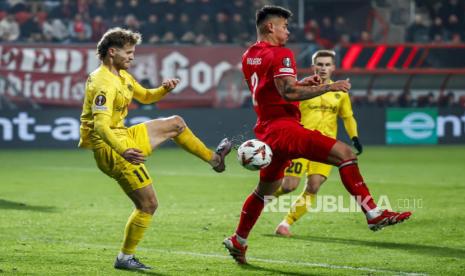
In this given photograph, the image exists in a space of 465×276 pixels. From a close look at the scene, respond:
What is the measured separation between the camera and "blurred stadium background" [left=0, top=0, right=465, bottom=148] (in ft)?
82.6

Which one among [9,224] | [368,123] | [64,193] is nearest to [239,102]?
[368,123]

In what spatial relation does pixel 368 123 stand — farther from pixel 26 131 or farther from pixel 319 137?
pixel 319 137

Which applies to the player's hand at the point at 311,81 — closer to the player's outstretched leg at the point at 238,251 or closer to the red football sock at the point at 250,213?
the red football sock at the point at 250,213

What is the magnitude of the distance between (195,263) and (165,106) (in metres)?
17.5

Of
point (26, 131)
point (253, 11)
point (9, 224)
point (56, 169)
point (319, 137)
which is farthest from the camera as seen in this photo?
point (253, 11)

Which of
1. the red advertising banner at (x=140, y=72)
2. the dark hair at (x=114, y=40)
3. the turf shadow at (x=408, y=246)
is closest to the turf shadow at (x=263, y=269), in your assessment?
the turf shadow at (x=408, y=246)

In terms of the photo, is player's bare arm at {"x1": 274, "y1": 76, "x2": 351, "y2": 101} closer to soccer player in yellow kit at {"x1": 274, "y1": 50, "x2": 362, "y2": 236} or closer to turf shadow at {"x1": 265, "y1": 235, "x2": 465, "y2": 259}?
turf shadow at {"x1": 265, "y1": 235, "x2": 465, "y2": 259}

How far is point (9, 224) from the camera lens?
11.6 meters

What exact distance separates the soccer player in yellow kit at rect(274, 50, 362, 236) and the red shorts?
2.34 meters

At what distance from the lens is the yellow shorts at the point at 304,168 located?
11.3 m

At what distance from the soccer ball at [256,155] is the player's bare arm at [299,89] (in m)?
0.49

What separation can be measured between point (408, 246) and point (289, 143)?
7.51 ft

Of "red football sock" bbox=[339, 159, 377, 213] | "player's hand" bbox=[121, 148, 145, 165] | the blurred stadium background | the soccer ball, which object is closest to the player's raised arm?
the soccer ball

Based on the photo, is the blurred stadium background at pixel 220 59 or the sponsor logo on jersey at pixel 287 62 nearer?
the sponsor logo on jersey at pixel 287 62
